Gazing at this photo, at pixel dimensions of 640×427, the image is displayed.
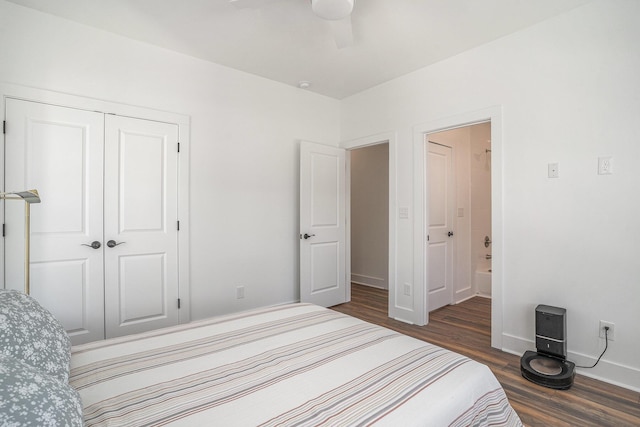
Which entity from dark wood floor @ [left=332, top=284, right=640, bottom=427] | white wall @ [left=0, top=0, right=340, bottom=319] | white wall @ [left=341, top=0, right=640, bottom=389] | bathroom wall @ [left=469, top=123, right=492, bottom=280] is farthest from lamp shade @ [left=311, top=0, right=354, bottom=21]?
bathroom wall @ [left=469, top=123, right=492, bottom=280]

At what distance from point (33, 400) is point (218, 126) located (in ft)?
9.76

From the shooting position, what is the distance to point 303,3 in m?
2.27

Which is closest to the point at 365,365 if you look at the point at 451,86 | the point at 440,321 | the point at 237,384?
Answer: the point at 237,384

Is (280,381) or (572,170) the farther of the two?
(572,170)

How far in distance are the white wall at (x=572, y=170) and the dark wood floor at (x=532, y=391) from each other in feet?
0.65

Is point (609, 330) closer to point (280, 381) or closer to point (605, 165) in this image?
point (605, 165)

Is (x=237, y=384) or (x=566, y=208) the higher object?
(x=566, y=208)

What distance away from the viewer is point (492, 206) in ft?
9.18

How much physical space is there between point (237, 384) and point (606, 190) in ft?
8.63

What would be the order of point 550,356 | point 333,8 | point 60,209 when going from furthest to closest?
1. point 60,209
2. point 550,356
3. point 333,8

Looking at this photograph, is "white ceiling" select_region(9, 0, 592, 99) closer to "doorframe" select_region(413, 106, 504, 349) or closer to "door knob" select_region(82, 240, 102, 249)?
"doorframe" select_region(413, 106, 504, 349)

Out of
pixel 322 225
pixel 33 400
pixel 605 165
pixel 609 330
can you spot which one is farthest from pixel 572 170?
pixel 33 400

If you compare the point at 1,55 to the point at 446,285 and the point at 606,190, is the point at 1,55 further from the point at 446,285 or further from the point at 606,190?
the point at 446,285

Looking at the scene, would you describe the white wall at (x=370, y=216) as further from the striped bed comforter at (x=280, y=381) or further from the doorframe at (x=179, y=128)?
the striped bed comforter at (x=280, y=381)
